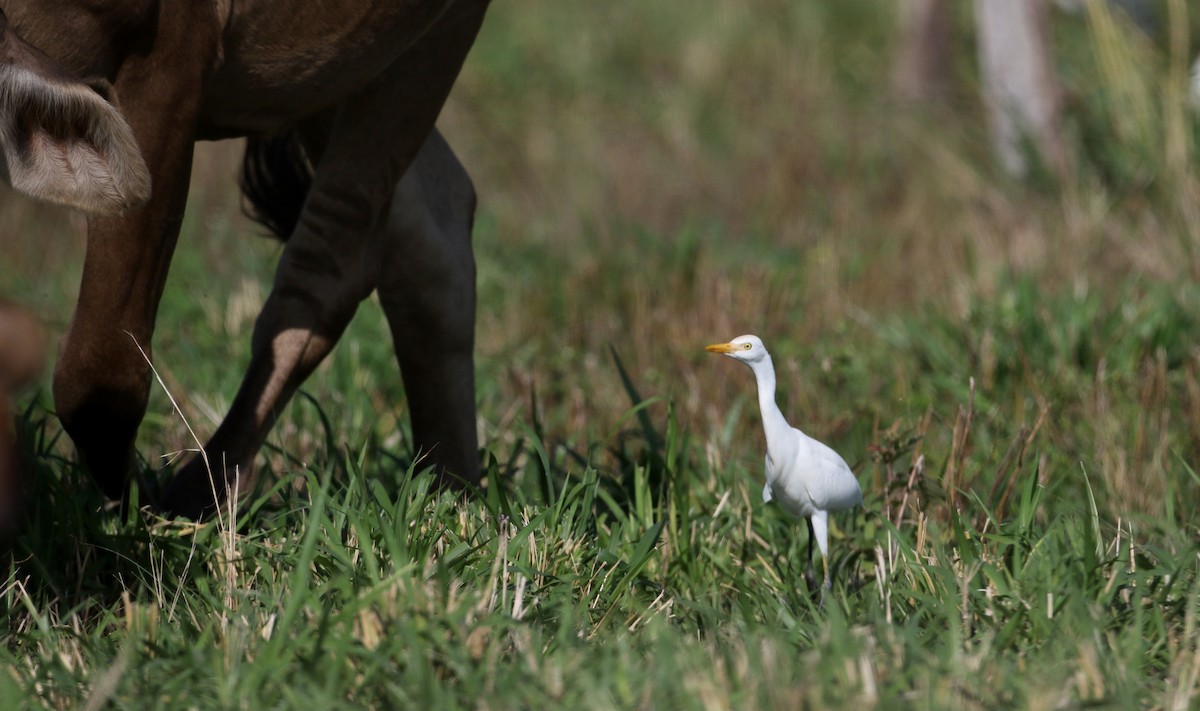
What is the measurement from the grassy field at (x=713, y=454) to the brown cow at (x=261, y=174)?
0.18 metres

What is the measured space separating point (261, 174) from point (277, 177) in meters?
0.04

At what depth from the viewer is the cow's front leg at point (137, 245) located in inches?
101

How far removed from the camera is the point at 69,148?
2.35 m

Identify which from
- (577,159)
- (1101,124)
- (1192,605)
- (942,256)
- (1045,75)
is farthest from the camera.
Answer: (577,159)

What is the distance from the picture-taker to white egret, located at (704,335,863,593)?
8.54 feet

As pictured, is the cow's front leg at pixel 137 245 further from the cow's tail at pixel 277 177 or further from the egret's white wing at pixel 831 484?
the egret's white wing at pixel 831 484

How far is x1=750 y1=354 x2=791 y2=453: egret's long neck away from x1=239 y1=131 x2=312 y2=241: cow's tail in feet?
4.66

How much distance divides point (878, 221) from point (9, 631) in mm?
5338

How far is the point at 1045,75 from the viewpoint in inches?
292

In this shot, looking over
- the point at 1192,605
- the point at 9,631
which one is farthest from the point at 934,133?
the point at 9,631

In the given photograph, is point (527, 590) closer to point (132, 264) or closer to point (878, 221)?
point (132, 264)

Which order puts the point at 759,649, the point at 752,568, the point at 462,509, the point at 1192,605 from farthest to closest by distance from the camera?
1. the point at 752,568
2. the point at 462,509
3. the point at 1192,605
4. the point at 759,649

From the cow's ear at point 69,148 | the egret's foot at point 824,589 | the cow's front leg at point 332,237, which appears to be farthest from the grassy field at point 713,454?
the cow's ear at point 69,148

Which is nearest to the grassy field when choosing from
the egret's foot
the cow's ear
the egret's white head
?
the egret's foot
